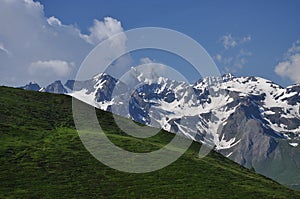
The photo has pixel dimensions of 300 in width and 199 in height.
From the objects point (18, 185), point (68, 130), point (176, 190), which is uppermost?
point (68, 130)

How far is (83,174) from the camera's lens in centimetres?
12625

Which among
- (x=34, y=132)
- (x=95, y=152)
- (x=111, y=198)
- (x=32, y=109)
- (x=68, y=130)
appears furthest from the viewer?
(x=32, y=109)

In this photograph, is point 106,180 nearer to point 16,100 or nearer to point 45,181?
point 45,181

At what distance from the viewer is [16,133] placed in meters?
157

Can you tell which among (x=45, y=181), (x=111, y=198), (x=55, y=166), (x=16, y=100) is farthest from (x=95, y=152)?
(x=16, y=100)

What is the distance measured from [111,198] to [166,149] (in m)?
60.1

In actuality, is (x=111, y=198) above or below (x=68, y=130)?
below

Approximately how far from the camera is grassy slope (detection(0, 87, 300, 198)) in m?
112

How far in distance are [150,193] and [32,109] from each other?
99.4m

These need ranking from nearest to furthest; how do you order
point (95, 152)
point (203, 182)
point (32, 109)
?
1. point (203, 182)
2. point (95, 152)
3. point (32, 109)

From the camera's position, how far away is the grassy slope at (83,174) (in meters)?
112

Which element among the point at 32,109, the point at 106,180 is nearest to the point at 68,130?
the point at 32,109

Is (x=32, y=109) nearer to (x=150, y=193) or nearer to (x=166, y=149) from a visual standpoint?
(x=166, y=149)

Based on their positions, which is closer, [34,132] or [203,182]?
[203,182]
